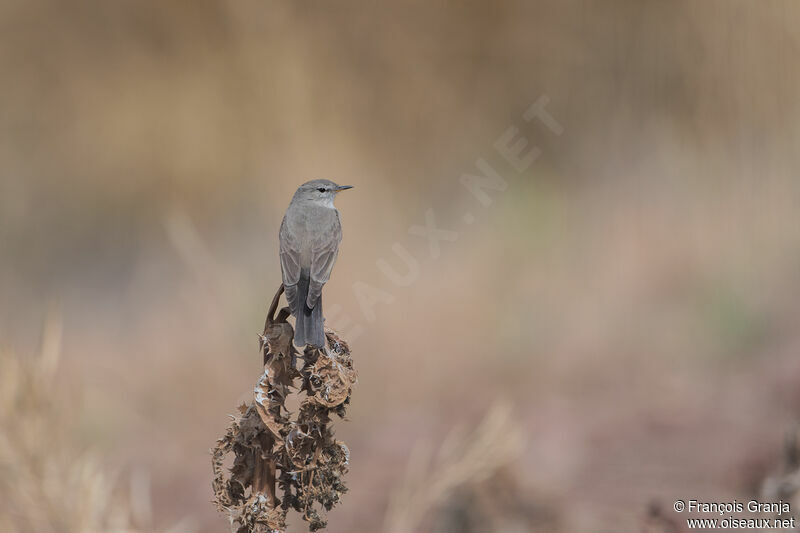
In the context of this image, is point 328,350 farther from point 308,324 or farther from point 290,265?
point 290,265

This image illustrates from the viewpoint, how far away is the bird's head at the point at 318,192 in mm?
2965

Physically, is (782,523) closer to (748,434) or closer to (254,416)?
(748,434)

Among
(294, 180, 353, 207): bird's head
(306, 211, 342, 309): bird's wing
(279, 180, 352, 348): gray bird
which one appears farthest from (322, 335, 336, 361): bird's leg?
(294, 180, 353, 207): bird's head

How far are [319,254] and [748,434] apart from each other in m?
2.82

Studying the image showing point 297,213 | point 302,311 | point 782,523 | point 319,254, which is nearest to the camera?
point 302,311

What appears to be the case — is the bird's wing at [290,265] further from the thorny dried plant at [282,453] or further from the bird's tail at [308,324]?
the thorny dried plant at [282,453]

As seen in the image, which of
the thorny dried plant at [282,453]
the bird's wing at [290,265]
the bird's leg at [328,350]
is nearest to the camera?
the thorny dried plant at [282,453]

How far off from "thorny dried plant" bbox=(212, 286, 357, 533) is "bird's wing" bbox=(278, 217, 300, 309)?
16.2 inches

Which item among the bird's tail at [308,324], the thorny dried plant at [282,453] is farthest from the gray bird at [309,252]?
the thorny dried plant at [282,453]

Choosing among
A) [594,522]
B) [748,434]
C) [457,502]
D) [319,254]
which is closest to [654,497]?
[594,522]

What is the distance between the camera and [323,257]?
8.02 ft

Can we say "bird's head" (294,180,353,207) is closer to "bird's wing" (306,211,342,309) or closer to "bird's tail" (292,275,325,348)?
"bird's wing" (306,211,342,309)

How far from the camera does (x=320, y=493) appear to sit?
167cm

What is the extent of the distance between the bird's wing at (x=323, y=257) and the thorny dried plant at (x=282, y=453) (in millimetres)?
423
